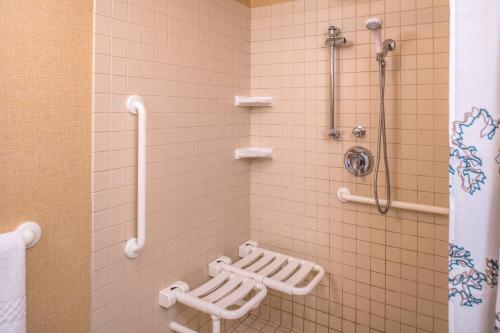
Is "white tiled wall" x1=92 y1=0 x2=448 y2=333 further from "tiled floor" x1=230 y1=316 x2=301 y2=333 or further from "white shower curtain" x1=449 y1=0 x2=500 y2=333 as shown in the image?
"white shower curtain" x1=449 y1=0 x2=500 y2=333

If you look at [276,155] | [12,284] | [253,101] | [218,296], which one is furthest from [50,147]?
[276,155]

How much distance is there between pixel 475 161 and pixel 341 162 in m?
1.10

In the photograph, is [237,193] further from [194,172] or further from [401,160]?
[401,160]

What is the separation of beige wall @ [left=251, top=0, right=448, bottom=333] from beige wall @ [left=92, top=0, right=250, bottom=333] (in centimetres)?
22

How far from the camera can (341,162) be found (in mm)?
1794

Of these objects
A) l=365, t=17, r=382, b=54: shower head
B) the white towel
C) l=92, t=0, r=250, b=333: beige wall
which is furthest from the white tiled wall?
the white towel

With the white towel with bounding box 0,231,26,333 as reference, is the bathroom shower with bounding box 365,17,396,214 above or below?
above

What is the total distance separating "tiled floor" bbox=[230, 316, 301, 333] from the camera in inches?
78.1

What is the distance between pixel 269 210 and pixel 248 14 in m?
1.24

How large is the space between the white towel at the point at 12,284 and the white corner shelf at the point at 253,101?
1301 millimetres

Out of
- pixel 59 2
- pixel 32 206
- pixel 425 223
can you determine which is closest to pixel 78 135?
pixel 32 206

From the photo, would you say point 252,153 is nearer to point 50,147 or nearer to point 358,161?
point 358,161

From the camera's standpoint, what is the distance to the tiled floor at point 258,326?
6.51ft

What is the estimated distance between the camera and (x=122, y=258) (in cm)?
131
